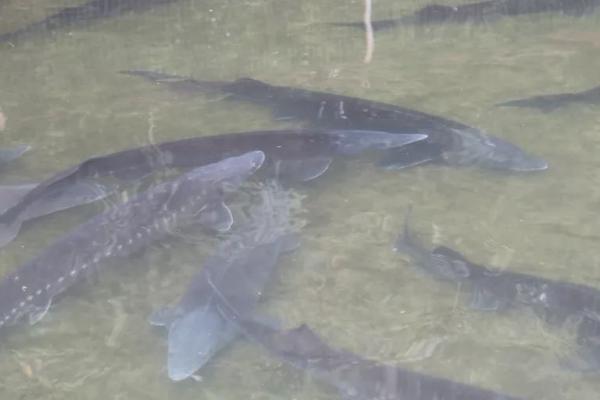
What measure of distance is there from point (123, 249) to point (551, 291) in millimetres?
1337

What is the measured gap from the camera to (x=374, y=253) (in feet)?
10.0

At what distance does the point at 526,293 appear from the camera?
2.71m

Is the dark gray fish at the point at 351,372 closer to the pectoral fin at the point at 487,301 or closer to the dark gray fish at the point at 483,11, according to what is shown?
the pectoral fin at the point at 487,301

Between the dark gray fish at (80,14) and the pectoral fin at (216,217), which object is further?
the dark gray fish at (80,14)

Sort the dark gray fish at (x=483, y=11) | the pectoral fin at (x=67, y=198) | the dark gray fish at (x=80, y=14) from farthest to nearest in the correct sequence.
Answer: the dark gray fish at (x=80, y=14), the dark gray fish at (x=483, y=11), the pectoral fin at (x=67, y=198)

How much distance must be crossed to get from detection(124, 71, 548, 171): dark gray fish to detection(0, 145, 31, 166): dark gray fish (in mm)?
957

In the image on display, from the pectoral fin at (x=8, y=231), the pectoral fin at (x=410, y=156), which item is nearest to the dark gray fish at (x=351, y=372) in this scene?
the pectoral fin at (x=8, y=231)

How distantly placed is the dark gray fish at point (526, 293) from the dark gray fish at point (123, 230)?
75cm

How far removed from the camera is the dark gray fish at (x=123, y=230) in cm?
277

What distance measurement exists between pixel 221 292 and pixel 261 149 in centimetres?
102

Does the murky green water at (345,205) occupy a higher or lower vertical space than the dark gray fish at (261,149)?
lower

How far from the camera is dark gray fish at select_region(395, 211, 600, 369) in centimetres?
255

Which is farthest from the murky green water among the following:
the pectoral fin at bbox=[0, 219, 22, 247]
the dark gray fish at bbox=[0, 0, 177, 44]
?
the dark gray fish at bbox=[0, 0, 177, 44]

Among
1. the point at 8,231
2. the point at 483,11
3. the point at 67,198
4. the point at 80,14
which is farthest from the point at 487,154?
the point at 80,14
